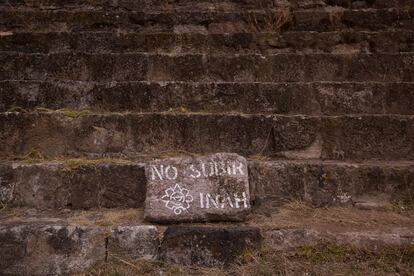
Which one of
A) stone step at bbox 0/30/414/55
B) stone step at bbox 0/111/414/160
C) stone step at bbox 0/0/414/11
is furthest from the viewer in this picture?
stone step at bbox 0/0/414/11

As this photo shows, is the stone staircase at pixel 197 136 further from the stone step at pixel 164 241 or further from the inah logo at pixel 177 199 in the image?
the inah logo at pixel 177 199

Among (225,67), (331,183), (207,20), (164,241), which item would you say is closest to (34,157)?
(164,241)

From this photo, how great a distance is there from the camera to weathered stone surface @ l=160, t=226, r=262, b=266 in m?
2.65

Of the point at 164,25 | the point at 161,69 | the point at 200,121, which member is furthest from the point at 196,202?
the point at 164,25

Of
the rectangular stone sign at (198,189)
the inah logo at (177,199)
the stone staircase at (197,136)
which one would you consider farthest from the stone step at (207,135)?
the inah logo at (177,199)

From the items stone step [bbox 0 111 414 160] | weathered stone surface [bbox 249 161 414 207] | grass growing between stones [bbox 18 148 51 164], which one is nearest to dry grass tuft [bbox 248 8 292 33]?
stone step [bbox 0 111 414 160]

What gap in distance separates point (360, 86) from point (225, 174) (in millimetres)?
1642

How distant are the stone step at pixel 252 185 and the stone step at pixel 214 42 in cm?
195

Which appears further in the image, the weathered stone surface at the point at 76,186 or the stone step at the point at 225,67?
the stone step at the point at 225,67

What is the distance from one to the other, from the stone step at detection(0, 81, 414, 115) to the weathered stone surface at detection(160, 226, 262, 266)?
4.43 ft

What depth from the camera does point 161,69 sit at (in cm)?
422

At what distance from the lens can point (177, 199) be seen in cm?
289

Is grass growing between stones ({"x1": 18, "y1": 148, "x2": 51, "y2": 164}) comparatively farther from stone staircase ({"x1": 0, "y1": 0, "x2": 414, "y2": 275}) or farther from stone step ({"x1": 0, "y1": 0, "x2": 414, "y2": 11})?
stone step ({"x1": 0, "y1": 0, "x2": 414, "y2": 11})

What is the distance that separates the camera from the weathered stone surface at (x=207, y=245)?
104 inches
